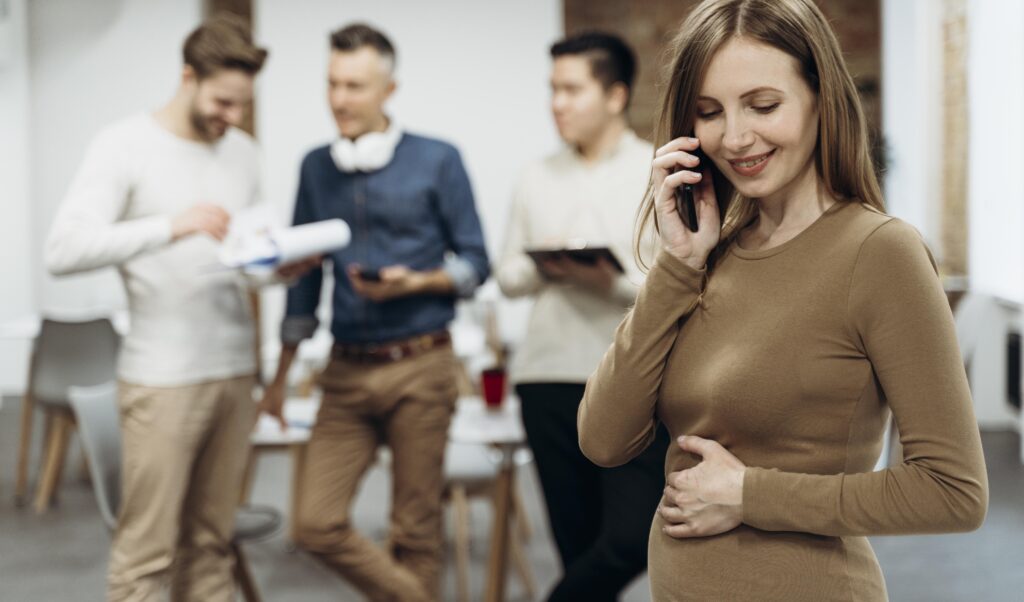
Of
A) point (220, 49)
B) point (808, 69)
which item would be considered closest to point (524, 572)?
point (220, 49)

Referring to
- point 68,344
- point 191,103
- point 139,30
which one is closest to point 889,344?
point 191,103

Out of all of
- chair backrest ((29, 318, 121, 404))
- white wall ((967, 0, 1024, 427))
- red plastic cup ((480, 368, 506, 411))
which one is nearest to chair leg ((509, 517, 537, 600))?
red plastic cup ((480, 368, 506, 411))

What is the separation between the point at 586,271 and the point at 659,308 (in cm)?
111

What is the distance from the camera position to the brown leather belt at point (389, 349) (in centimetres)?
268

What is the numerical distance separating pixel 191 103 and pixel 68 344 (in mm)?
2223

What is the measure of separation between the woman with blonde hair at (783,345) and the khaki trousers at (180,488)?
139cm

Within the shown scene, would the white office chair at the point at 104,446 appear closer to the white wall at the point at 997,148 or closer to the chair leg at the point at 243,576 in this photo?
the chair leg at the point at 243,576

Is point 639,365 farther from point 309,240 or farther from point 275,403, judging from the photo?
point 275,403

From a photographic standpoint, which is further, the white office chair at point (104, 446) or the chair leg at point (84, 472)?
the chair leg at point (84, 472)

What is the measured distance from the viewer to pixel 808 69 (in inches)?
48.8

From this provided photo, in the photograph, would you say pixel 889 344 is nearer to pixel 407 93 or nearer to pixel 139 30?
pixel 407 93

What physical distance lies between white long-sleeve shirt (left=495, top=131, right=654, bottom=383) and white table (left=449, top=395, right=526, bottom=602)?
353 mm

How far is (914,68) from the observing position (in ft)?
21.9

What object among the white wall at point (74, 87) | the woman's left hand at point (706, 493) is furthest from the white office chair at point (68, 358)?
the woman's left hand at point (706, 493)
